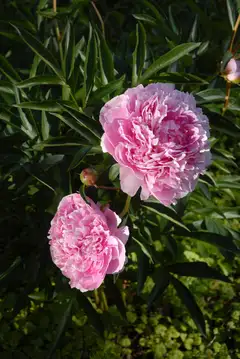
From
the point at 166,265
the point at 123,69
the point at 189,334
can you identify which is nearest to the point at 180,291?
the point at 166,265

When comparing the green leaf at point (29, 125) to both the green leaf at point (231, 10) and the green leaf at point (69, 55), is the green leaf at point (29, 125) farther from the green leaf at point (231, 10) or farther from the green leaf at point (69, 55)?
the green leaf at point (231, 10)

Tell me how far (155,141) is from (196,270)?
24.7 inches

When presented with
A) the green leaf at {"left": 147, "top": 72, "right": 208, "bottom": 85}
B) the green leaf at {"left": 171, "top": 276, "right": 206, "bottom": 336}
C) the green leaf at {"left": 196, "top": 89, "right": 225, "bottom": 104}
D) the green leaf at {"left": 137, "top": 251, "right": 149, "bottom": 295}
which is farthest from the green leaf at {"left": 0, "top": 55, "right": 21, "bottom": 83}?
the green leaf at {"left": 171, "top": 276, "right": 206, "bottom": 336}

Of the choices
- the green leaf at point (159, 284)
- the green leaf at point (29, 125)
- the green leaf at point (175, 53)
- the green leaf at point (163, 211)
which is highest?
the green leaf at point (175, 53)

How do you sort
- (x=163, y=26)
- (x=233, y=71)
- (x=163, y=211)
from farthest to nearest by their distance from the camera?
(x=163, y=26), (x=163, y=211), (x=233, y=71)

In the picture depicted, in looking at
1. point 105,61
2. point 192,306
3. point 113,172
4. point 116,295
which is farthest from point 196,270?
point 105,61

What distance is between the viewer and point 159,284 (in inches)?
55.3

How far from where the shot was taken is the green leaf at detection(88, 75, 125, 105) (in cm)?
108

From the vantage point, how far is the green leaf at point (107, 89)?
3.53ft

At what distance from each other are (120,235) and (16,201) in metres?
0.46

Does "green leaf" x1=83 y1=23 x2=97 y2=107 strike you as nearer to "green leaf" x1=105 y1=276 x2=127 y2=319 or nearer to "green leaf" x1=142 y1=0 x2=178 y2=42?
"green leaf" x1=142 y1=0 x2=178 y2=42

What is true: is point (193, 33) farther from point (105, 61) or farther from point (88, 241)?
point (88, 241)

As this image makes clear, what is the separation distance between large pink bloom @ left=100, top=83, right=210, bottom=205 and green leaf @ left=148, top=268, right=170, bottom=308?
1.78ft

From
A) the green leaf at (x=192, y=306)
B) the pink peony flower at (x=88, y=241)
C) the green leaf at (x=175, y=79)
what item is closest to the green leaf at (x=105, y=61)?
the green leaf at (x=175, y=79)
